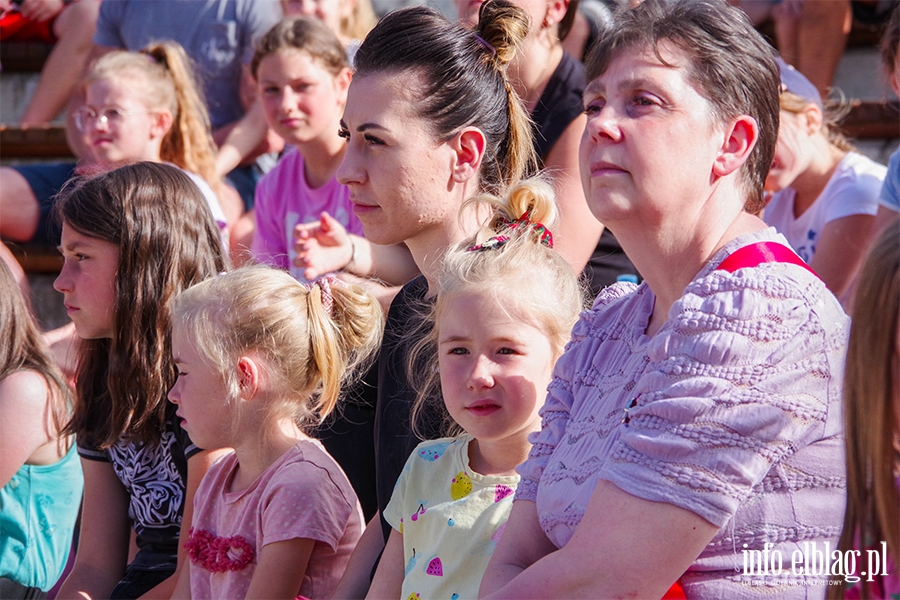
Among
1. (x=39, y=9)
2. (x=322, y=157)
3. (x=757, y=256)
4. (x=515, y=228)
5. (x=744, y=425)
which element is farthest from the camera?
(x=39, y=9)

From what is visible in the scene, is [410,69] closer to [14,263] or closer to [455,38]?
[455,38]

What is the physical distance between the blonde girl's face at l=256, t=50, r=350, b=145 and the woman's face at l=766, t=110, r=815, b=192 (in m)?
1.51

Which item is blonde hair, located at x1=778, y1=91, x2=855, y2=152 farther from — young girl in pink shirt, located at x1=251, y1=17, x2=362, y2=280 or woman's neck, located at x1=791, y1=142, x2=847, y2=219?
young girl in pink shirt, located at x1=251, y1=17, x2=362, y2=280

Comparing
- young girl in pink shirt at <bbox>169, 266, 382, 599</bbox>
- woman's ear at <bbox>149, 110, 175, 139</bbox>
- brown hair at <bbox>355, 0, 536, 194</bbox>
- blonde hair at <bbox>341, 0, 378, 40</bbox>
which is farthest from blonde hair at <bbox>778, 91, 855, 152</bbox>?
woman's ear at <bbox>149, 110, 175, 139</bbox>

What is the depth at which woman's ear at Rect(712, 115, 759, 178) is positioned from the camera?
1600 mm

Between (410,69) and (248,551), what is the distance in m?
1.07

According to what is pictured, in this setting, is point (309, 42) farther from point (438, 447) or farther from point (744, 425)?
point (744, 425)

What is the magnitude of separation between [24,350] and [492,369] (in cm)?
162

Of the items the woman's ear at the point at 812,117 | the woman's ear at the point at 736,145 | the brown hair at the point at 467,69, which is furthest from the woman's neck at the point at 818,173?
the woman's ear at the point at 736,145

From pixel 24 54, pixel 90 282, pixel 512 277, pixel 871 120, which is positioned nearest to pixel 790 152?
pixel 871 120

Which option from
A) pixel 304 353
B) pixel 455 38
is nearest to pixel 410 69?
pixel 455 38

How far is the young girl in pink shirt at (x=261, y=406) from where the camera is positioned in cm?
229

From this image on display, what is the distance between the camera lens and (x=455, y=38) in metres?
2.29

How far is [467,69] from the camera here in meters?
2.28
